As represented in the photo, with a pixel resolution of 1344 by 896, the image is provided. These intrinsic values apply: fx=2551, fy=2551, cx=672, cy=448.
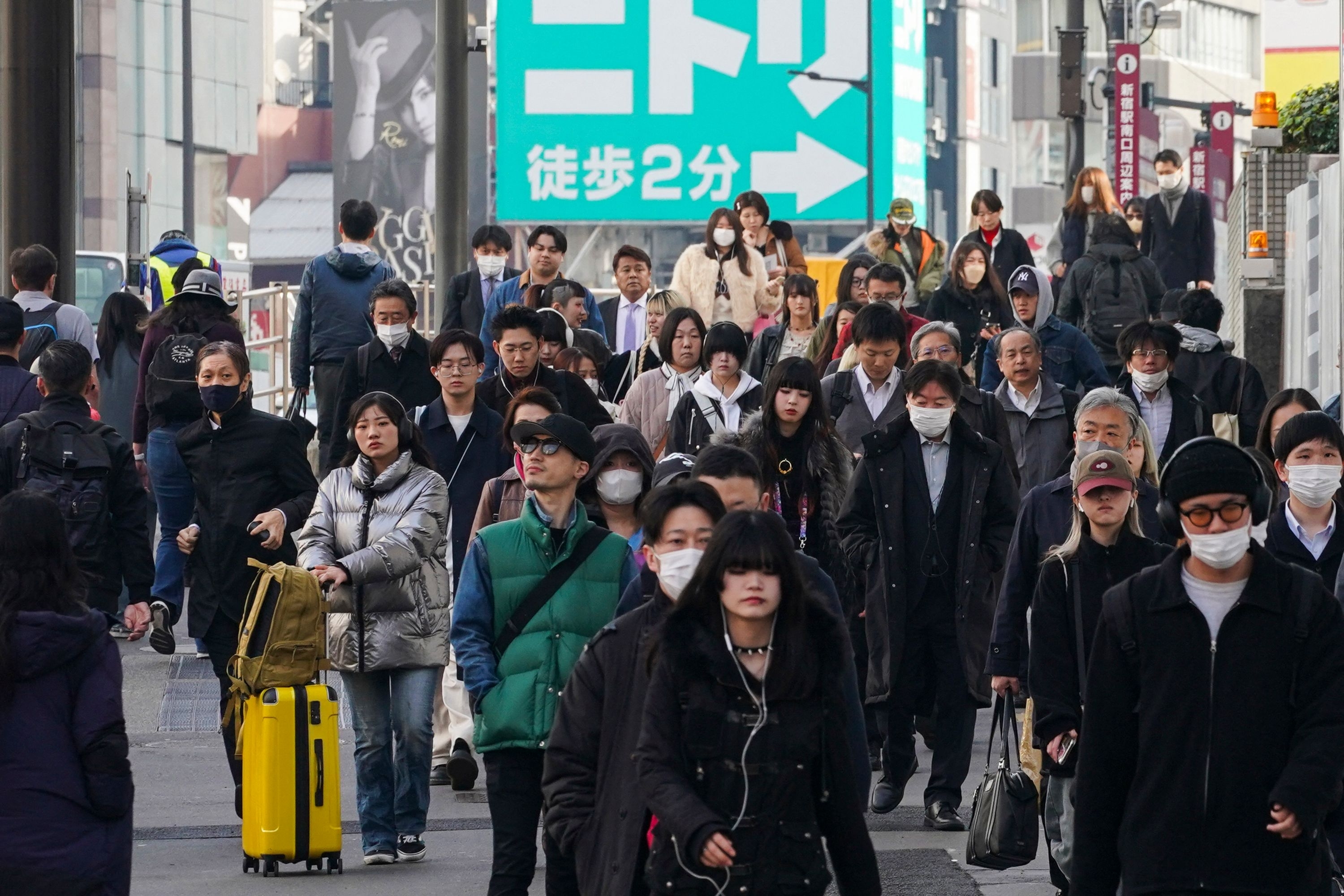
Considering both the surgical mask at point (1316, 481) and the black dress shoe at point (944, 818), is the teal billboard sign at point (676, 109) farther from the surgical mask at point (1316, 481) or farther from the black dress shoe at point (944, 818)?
the surgical mask at point (1316, 481)

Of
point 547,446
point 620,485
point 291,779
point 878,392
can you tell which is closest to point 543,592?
point 547,446

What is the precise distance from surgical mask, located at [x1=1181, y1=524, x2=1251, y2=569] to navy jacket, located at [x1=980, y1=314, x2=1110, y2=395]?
25.3 ft

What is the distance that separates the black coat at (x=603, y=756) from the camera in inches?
221

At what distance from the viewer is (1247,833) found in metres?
5.72

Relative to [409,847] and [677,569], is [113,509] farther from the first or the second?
[677,569]

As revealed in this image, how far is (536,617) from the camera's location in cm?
747

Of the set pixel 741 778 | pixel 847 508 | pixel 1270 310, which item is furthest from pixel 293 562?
pixel 1270 310

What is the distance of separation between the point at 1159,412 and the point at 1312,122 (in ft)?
37.3

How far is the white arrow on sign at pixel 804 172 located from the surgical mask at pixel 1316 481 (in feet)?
145

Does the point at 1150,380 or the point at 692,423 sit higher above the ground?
the point at 1150,380

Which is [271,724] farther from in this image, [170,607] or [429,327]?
[429,327]

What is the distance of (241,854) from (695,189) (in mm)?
44537

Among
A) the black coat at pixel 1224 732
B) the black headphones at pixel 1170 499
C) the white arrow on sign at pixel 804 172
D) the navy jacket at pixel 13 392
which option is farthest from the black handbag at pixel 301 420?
the white arrow on sign at pixel 804 172

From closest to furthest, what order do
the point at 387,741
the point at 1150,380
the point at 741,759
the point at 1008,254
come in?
the point at 741,759 < the point at 387,741 < the point at 1150,380 < the point at 1008,254
